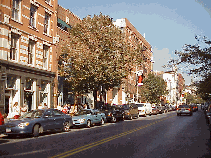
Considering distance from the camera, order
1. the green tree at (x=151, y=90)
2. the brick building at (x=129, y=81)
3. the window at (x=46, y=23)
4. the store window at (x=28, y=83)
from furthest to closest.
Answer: the green tree at (x=151, y=90) < the brick building at (x=129, y=81) < the window at (x=46, y=23) < the store window at (x=28, y=83)

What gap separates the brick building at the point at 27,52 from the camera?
23.0 m

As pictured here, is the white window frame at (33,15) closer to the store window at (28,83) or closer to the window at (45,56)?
the window at (45,56)

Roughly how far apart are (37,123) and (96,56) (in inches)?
470

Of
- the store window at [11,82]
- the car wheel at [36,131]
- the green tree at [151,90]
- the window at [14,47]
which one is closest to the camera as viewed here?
the car wheel at [36,131]

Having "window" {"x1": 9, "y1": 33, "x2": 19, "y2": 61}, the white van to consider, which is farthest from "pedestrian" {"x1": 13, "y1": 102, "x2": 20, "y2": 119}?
the white van

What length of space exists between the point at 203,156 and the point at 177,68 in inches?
353

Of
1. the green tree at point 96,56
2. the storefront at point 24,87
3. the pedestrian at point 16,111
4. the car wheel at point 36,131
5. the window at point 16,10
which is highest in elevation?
the window at point 16,10

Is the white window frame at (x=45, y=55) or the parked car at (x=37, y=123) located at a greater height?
the white window frame at (x=45, y=55)

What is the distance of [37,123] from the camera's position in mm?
15852

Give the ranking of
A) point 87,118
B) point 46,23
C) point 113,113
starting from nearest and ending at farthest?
point 87,118
point 113,113
point 46,23

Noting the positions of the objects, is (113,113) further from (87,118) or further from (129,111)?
(87,118)

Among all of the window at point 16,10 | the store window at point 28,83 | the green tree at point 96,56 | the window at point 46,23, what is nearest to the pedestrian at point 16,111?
the store window at point 28,83

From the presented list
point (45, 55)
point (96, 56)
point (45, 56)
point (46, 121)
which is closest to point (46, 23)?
point (45, 55)

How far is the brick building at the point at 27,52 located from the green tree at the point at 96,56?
2.15 meters
